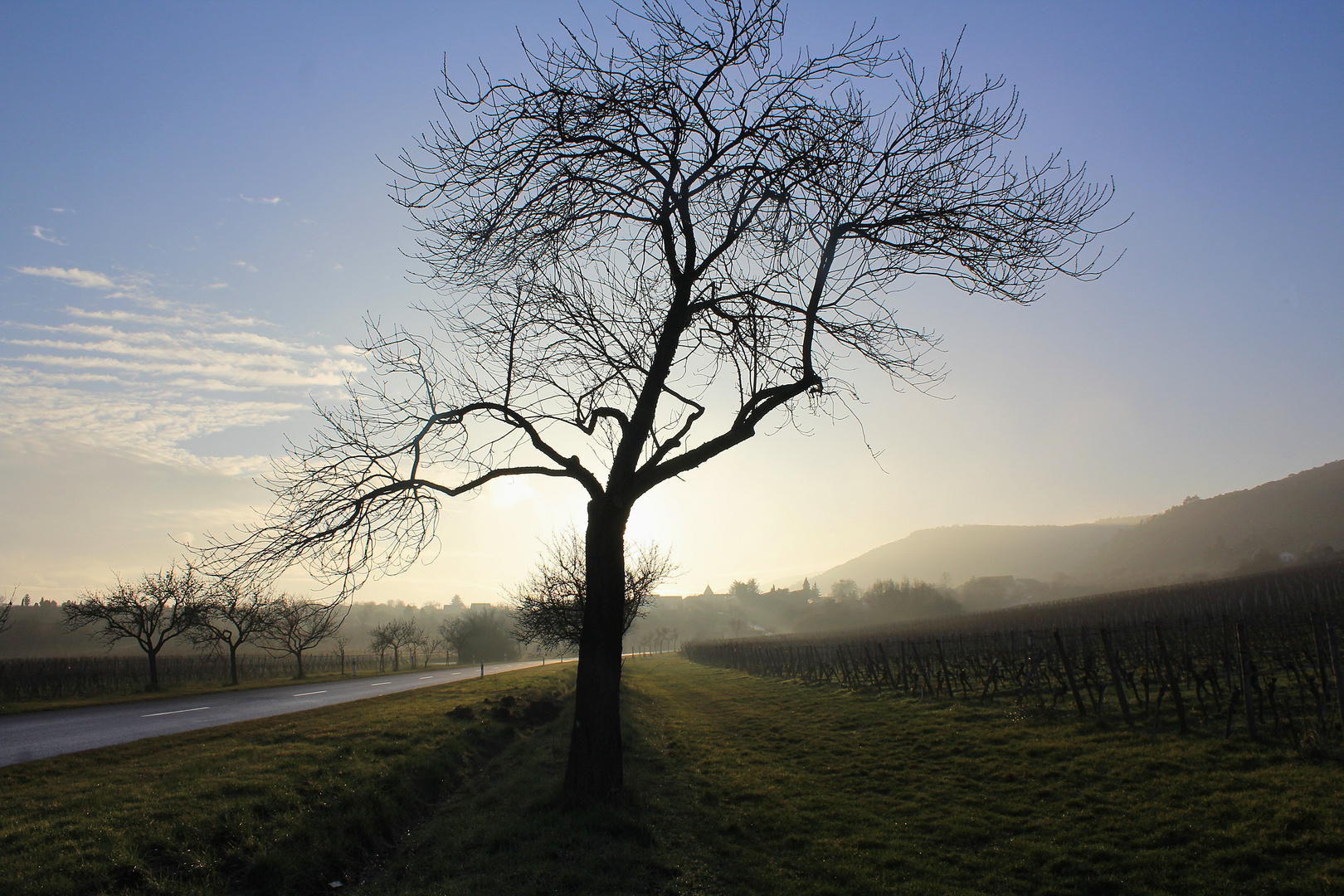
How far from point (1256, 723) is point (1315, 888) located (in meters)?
6.64

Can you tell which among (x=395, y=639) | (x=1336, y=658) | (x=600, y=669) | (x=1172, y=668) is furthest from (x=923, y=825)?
(x=395, y=639)

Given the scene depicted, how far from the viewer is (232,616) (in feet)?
59.0

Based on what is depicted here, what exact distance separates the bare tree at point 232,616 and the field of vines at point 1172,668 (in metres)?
14.0

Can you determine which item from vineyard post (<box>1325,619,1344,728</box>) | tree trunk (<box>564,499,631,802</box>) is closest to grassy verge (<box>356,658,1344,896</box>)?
tree trunk (<box>564,499,631,802</box>)

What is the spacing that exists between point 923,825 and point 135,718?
18969mm

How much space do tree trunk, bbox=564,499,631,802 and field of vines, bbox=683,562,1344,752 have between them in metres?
9.15

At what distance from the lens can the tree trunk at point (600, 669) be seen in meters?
7.80

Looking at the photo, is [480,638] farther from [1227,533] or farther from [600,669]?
[1227,533]

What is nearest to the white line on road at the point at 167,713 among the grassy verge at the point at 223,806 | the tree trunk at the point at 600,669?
the grassy verge at the point at 223,806

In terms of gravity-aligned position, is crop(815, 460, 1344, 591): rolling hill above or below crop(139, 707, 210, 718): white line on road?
below

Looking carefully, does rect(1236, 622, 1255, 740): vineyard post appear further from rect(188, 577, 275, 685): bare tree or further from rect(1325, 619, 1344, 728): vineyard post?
rect(188, 577, 275, 685): bare tree

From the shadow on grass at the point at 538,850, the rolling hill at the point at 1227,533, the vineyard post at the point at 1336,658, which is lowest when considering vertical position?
the rolling hill at the point at 1227,533

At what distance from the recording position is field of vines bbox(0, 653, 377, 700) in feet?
93.2

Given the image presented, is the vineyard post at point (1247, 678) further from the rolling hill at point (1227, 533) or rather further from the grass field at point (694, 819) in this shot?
the rolling hill at point (1227, 533)
